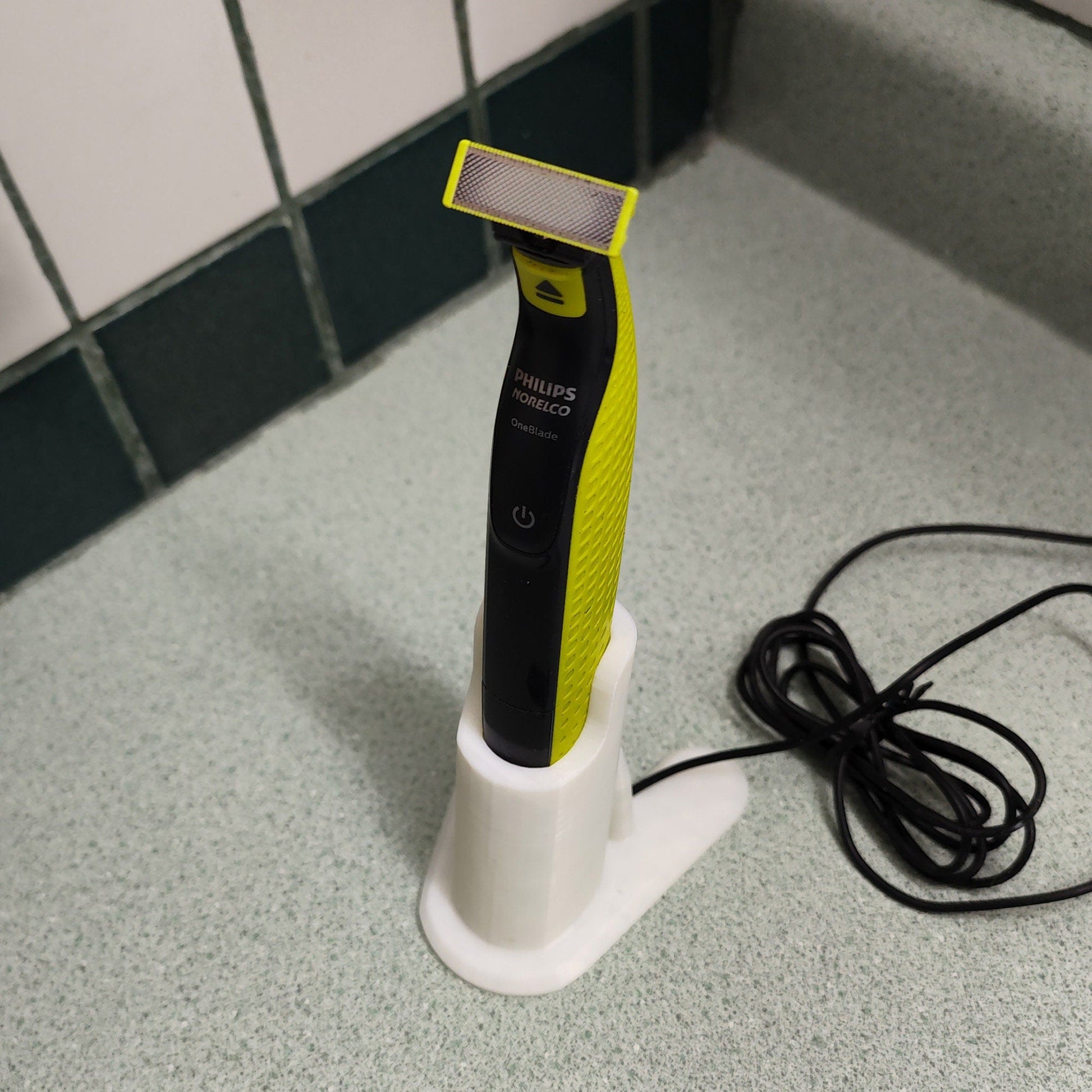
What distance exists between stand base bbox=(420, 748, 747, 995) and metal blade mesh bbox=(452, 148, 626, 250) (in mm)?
260

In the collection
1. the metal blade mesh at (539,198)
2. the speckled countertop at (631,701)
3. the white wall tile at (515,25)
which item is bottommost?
the speckled countertop at (631,701)

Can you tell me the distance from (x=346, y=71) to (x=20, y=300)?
0.67 ft

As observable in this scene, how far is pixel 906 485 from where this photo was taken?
0.63 metres

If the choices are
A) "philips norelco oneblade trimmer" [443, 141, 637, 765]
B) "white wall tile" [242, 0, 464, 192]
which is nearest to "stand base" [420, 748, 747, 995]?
"philips norelco oneblade trimmer" [443, 141, 637, 765]

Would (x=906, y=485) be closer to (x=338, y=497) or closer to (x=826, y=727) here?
(x=826, y=727)

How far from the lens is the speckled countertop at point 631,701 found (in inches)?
18.3

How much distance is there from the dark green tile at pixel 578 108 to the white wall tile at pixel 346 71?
0.16 ft

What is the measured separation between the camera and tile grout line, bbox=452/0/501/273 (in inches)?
24.5

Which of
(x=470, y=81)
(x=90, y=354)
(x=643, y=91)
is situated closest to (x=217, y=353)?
(x=90, y=354)

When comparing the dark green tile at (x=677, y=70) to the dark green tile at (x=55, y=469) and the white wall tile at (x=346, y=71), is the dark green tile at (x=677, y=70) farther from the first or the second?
the dark green tile at (x=55, y=469)

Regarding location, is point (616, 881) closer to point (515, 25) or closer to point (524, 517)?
point (524, 517)

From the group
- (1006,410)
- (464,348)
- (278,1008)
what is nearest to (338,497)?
(464,348)

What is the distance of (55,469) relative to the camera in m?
0.60

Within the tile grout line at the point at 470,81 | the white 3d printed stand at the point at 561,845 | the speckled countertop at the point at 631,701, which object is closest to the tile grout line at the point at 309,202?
the tile grout line at the point at 470,81
